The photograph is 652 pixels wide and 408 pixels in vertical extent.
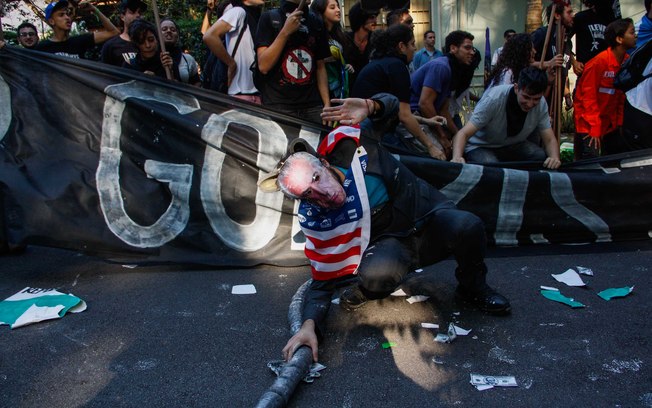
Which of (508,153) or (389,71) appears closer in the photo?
(389,71)

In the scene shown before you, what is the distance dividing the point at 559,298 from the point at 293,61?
265cm

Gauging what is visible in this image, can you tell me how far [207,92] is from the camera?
462 cm

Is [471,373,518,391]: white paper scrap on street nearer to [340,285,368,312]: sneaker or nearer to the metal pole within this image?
the metal pole

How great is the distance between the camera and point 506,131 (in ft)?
16.2

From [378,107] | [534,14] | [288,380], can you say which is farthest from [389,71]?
[534,14]

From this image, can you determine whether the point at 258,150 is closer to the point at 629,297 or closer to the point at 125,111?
the point at 125,111

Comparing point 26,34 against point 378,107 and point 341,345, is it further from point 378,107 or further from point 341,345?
point 341,345

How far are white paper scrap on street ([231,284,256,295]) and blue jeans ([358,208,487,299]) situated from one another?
3.11 feet

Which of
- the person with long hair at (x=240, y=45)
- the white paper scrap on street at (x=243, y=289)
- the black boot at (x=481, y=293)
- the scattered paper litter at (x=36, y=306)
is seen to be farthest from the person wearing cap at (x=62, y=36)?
the black boot at (x=481, y=293)

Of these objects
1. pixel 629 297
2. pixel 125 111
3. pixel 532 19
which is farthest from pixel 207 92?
pixel 532 19

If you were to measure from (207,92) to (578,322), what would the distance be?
299 cm

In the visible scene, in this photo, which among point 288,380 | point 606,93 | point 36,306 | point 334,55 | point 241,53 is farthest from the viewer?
point 606,93

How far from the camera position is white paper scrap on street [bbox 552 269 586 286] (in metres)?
3.78

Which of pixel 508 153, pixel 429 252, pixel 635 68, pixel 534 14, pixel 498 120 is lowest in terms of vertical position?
pixel 429 252
